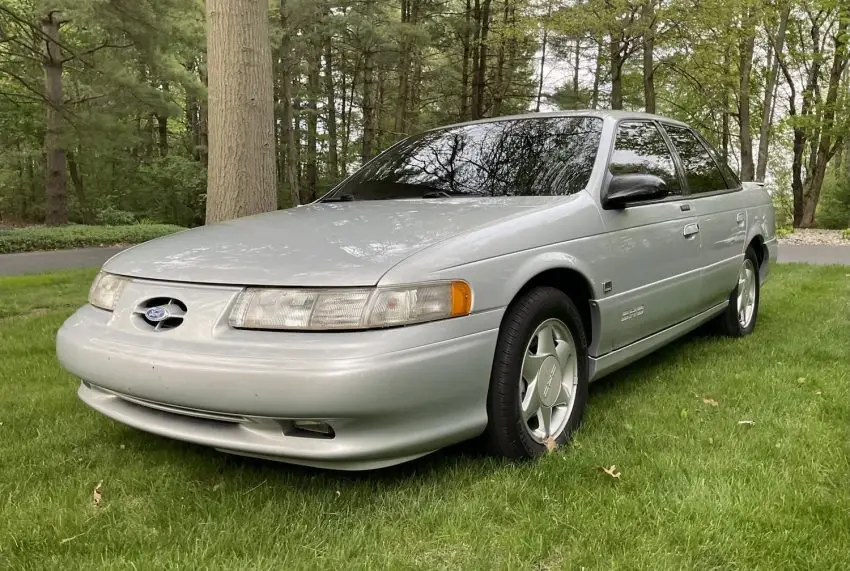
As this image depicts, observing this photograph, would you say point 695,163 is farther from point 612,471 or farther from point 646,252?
point 612,471

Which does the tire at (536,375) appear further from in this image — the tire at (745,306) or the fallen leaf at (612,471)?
the tire at (745,306)

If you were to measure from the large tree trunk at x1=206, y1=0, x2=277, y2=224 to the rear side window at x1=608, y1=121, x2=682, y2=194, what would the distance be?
2.77m

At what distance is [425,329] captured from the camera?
6.98 feet

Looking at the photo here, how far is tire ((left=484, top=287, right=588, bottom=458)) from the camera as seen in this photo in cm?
239

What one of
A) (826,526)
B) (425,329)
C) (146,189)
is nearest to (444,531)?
(425,329)

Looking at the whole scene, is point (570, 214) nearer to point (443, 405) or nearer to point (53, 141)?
point (443, 405)

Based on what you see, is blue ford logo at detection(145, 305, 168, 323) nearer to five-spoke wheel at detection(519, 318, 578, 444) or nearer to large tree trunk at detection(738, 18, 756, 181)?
five-spoke wheel at detection(519, 318, 578, 444)

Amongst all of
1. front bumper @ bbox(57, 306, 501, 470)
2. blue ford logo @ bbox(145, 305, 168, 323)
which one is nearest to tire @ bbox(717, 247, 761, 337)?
front bumper @ bbox(57, 306, 501, 470)

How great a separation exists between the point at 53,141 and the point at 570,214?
52.5ft

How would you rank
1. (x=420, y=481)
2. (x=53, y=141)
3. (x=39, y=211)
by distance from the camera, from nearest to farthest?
(x=420, y=481) < (x=53, y=141) < (x=39, y=211)

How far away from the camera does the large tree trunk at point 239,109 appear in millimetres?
4887

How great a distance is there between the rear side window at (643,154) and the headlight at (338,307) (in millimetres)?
1611

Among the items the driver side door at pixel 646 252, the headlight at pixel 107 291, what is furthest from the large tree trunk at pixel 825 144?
the headlight at pixel 107 291

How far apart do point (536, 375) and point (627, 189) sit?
1.05 m
